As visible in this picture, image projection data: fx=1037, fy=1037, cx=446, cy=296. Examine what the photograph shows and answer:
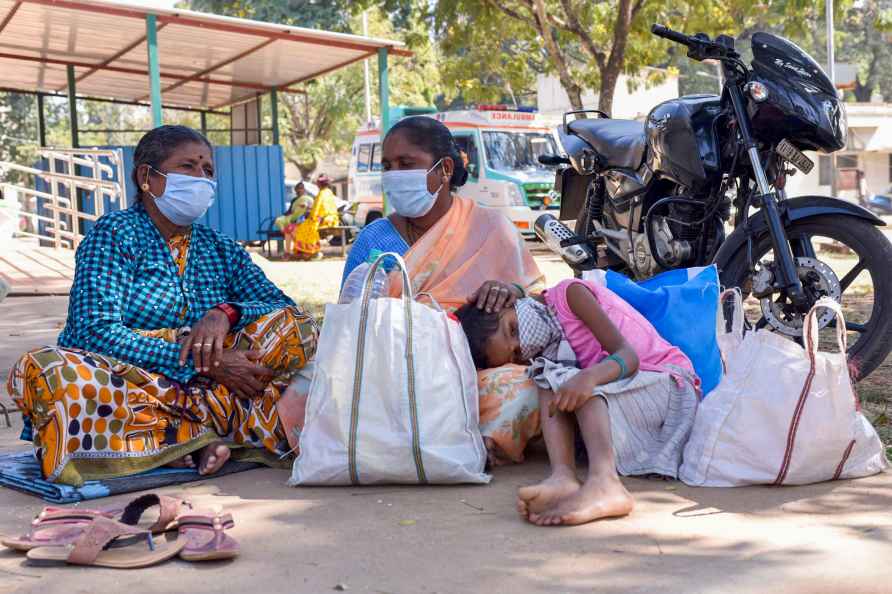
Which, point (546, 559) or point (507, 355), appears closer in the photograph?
point (546, 559)

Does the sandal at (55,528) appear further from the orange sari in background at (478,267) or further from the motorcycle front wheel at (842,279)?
the motorcycle front wheel at (842,279)

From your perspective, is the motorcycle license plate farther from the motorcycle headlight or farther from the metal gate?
the motorcycle headlight

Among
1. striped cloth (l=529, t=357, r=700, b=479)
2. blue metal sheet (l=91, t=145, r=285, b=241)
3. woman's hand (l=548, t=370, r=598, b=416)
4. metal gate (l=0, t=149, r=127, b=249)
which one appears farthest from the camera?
blue metal sheet (l=91, t=145, r=285, b=241)

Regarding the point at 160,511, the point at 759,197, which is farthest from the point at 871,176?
the point at 160,511

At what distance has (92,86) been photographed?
55.1 ft

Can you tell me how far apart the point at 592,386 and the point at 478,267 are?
0.91m

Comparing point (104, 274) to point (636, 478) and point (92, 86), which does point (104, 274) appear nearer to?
point (636, 478)

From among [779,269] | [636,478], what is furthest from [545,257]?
[636,478]

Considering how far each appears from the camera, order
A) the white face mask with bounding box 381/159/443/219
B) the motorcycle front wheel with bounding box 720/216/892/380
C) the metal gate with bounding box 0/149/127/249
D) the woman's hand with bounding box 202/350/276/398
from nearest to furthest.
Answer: the woman's hand with bounding box 202/350/276/398, the white face mask with bounding box 381/159/443/219, the motorcycle front wheel with bounding box 720/216/892/380, the metal gate with bounding box 0/149/127/249

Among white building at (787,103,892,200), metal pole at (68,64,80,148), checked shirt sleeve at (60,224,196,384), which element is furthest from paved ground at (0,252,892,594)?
white building at (787,103,892,200)

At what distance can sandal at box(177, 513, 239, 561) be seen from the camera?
8.52 feet

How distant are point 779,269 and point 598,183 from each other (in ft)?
6.86

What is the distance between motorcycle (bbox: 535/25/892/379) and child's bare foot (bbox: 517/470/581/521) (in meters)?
1.68

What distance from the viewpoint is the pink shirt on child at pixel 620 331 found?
3428 millimetres
